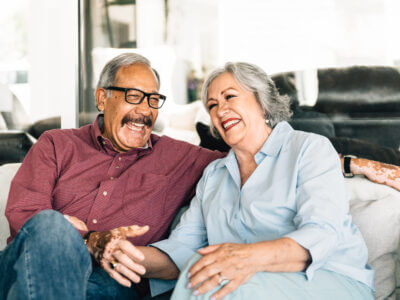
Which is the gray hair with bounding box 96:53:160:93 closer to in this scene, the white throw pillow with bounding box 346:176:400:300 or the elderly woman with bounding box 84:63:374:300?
the elderly woman with bounding box 84:63:374:300

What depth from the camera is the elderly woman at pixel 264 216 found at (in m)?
1.09

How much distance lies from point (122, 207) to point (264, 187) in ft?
2.02

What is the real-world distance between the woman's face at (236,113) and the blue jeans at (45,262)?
0.70 m

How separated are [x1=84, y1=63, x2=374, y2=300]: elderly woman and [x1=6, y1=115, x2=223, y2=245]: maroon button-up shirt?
152mm

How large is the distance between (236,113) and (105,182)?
62cm

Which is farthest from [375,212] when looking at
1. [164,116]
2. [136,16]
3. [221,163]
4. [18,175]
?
[136,16]

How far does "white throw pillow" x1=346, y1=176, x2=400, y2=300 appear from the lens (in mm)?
1398

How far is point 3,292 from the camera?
1.15 m

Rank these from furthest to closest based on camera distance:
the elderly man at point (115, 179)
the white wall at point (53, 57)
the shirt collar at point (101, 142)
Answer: the white wall at point (53, 57)
the shirt collar at point (101, 142)
the elderly man at point (115, 179)

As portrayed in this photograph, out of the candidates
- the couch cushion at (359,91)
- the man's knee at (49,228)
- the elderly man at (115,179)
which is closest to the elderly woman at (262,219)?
the elderly man at (115,179)

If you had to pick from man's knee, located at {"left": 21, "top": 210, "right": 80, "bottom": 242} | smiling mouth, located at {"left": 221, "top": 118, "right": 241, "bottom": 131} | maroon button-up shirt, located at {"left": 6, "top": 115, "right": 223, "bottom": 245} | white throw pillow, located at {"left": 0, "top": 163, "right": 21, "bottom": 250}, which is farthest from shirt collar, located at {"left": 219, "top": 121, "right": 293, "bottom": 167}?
white throw pillow, located at {"left": 0, "top": 163, "right": 21, "bottom": 250}

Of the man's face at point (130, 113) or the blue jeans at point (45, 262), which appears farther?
the man's face at point (130, 113)

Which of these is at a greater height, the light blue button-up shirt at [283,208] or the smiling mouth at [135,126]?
the smiling mouth at [135,126]

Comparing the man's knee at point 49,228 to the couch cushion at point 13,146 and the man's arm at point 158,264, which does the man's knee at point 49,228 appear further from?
the couch cushion at point 13,146
